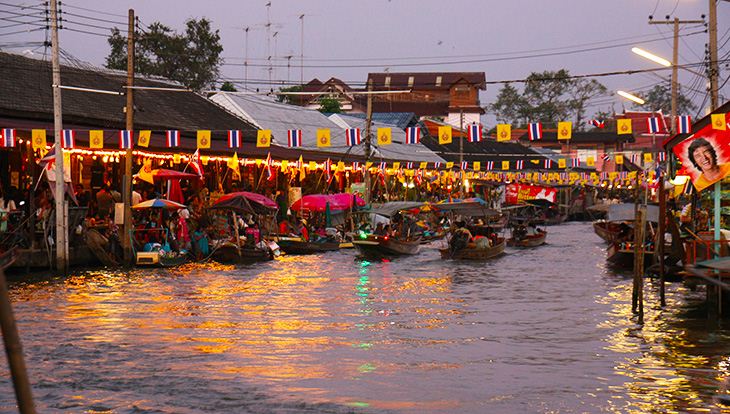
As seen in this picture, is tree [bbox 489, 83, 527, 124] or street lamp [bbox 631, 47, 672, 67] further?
tree [bbox 489, 83, 527, 124]

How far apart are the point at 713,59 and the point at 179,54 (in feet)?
126

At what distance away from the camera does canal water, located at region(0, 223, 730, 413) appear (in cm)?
1330

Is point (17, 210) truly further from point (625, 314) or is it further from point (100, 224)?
point (625, 314)

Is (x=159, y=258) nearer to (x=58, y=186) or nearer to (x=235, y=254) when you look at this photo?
(x=235, y=254)

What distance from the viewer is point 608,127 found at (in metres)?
115

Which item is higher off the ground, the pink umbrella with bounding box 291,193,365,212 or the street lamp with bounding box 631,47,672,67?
the street lamp with bounding box 631,47,672,67

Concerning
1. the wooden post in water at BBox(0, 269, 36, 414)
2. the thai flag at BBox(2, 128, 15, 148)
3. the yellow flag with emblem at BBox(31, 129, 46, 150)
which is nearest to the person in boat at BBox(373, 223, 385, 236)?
the yellow flag with emblem at BBox(31, 129, 46, 150)

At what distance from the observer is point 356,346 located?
682 inches

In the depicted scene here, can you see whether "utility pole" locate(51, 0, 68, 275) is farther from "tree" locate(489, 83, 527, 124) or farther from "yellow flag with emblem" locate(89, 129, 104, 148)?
"tree" locate(489, 83, 527, 124)

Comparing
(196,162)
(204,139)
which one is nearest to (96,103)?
(196,162)

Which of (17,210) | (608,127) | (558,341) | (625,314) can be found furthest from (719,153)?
(608,127)

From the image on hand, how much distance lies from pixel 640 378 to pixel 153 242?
20903 mm

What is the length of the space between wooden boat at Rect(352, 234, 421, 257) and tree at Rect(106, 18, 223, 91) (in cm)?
2525

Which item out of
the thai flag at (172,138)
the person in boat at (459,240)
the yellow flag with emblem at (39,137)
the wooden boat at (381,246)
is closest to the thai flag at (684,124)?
Answer: the person in boat at (459,240)
